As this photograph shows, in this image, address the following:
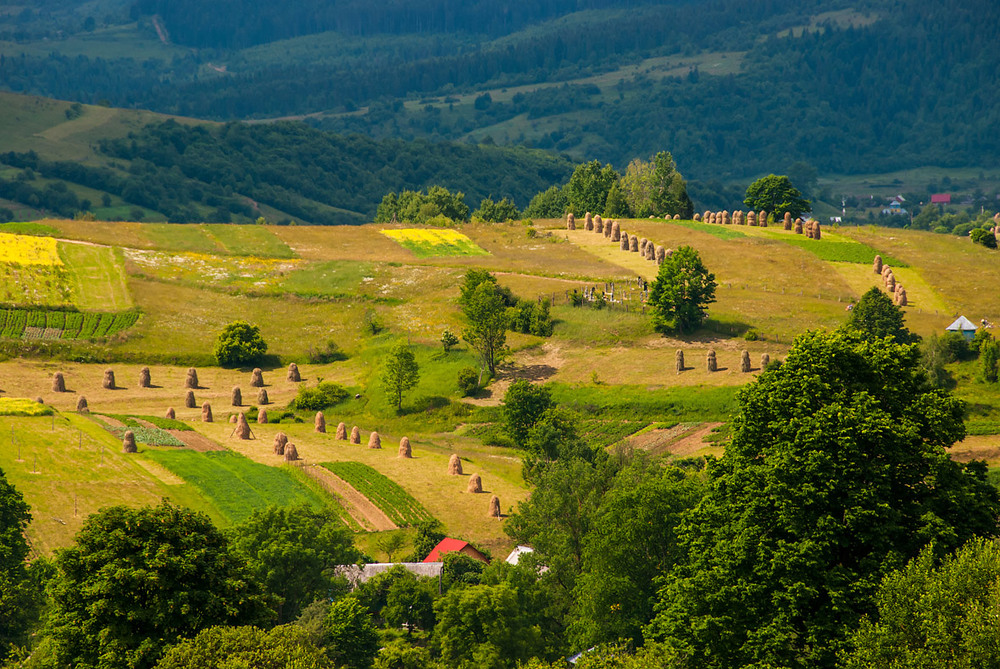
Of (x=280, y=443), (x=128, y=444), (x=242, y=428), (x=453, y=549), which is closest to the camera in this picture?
(x=453, y=549)

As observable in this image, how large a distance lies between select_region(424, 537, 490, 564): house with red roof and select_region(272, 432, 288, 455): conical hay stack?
74.3ft

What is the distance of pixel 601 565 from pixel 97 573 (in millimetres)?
23891

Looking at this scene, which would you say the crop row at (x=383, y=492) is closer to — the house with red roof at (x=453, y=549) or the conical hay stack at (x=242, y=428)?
the house with red roof at (x=453, y=549)

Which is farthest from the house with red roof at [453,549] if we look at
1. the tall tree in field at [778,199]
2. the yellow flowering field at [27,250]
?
the tall tree in field at [778,199]

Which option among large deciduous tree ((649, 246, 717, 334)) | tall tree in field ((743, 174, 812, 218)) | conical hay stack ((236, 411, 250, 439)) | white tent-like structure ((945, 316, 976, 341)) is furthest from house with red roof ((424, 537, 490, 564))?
tall tree in field ((743, 174, 812, 218))

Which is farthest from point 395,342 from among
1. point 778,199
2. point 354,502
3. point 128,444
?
point 778,199

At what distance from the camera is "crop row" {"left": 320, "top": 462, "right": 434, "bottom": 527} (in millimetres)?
89562

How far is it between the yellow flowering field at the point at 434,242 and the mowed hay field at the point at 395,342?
5.58ft

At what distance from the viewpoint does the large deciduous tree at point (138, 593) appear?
157 ft

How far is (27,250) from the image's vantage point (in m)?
151

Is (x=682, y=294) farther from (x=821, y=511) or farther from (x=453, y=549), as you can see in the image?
(x=821, y=511)

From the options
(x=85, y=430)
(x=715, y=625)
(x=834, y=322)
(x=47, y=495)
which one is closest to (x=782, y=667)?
(x=715, y=625)

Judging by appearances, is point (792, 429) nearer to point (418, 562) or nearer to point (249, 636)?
point (249, 636)

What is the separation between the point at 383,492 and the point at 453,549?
13561 millimetres
